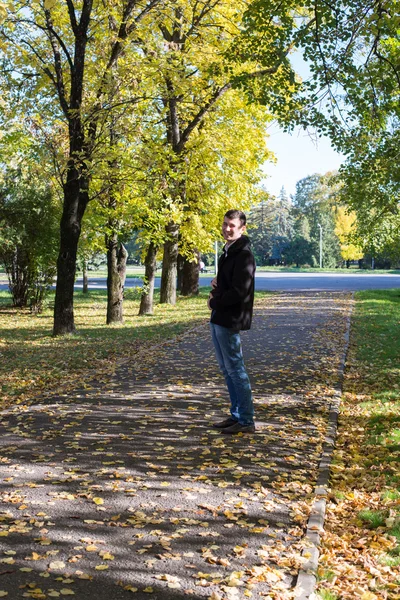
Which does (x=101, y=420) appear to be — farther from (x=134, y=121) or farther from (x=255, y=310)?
(x=255, y=310)

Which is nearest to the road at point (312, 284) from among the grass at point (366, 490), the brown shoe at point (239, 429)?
the grass at point (366, 490)

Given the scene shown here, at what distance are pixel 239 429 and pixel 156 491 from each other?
191 cm

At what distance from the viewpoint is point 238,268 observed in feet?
21.4

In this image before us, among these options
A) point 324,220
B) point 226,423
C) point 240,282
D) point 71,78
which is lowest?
point 226,423

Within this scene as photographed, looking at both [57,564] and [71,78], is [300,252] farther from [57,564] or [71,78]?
[57,564]

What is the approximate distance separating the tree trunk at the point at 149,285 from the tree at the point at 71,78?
5946 millimetres

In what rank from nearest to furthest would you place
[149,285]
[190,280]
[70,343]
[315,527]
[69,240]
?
[315,527] < [70,343] < [69,240] < [149,285] < [190,280]

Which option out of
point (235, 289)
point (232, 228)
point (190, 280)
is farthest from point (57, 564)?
point (190, 280)

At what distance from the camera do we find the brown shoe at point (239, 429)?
688 centimetres

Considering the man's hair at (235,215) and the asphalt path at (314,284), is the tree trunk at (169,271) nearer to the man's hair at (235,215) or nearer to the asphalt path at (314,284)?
the asphalt path at (314,284)

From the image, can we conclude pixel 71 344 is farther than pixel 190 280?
No

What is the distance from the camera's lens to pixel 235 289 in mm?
6465

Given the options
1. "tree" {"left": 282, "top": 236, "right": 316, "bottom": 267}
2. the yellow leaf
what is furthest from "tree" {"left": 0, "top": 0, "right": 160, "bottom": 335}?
"tree" {"left": 282, "top": 236, "right": 316, "bottom": 267}

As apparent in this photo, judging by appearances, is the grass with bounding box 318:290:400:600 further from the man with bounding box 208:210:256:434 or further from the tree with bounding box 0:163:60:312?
the tree with bounding box 0:163:60:312
